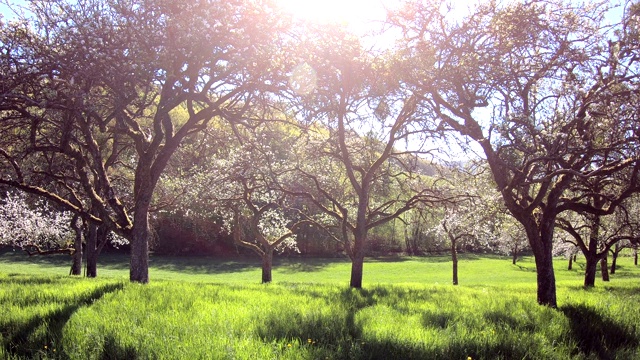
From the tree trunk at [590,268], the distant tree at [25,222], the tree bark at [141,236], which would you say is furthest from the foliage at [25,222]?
the tree trunk at [590,268]

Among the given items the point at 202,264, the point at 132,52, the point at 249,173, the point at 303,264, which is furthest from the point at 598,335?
the point at 202,264

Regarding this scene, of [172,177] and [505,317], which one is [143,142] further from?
[505,317]

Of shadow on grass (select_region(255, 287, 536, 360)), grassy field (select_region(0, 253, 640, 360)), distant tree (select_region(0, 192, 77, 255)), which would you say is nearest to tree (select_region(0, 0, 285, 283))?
grassy field (select_region(0, 253, 640, 360))

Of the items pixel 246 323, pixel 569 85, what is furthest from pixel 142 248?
pixel 569 85

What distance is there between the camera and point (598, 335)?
5.91m

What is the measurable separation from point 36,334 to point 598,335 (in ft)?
23.6

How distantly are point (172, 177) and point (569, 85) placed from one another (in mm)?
12920

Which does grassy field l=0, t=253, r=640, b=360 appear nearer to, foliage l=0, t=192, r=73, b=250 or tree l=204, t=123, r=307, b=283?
tree l=204, t=123, r=307, b=283

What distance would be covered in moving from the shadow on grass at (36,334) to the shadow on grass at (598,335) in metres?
6.11

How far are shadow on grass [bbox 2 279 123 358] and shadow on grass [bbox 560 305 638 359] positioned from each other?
20.0 feet

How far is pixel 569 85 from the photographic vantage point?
7965 mm

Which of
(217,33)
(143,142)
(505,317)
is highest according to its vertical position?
(217,33)

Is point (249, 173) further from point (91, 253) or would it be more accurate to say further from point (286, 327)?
point (286, 327)

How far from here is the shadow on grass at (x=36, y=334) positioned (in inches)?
173
